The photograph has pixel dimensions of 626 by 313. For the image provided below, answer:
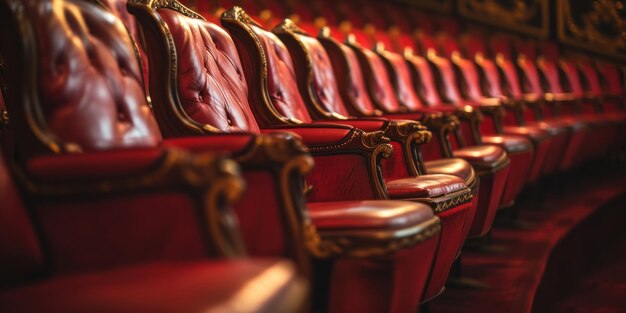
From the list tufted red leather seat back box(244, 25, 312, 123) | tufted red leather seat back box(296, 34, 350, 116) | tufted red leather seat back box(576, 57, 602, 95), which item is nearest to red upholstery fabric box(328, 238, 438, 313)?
tufted red leather seat back box(244, 25, 312, 123)

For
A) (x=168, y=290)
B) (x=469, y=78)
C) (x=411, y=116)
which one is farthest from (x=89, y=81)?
(x=469, y=78)

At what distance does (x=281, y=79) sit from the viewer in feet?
2.98

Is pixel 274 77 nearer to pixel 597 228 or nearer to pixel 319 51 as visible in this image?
pixel 319 51

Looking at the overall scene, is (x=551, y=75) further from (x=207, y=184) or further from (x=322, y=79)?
(x=207, y=184)

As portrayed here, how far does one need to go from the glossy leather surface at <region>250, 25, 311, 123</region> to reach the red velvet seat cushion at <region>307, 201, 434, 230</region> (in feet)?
1.03

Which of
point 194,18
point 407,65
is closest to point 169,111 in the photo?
point 194,18

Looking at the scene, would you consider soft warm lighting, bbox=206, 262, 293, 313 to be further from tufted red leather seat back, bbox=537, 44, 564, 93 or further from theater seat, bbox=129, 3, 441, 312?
tufted red leather seat back, bbox=537, 44, 564, 93

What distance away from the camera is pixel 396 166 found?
34.5 inches

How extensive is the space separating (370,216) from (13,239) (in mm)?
248

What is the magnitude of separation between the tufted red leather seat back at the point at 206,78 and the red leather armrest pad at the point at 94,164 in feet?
0.88

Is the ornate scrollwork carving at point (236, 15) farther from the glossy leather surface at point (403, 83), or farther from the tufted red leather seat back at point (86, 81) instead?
the glossy leather surface at point (403, 83)

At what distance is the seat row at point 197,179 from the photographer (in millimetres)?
387

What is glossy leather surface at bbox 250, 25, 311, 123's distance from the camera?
89 centimetres

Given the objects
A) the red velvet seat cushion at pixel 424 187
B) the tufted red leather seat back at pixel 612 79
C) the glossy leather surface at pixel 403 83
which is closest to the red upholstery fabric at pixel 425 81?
the glossy leather surface at pixel 403 83
